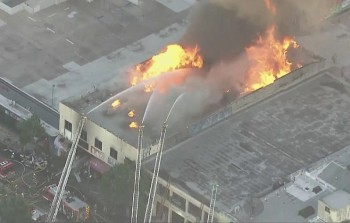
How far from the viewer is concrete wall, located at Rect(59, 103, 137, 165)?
128500mm

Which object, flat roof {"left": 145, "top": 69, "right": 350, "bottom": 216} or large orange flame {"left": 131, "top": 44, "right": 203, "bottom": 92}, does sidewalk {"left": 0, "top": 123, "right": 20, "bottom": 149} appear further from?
flat roof {"left": 145, "top": 69, "right": 350, "bottom": 216}

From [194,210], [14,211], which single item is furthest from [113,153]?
[14,211]

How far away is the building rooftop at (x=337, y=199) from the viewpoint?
396 ft

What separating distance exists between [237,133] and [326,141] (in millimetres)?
8088

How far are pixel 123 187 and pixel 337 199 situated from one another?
18.3 m

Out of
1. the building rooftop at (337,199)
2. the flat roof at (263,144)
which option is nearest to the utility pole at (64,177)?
the flat roof at (263,144)

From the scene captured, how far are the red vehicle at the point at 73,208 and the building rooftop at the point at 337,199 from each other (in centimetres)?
2113

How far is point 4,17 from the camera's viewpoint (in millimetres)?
155625

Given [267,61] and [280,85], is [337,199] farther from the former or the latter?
[267,61]

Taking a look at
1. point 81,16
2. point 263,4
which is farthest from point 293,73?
point 81,16

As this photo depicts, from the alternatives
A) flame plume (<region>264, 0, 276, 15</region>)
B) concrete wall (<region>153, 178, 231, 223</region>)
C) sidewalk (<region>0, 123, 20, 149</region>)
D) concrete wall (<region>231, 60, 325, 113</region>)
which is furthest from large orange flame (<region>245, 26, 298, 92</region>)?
sidewalk (<region>0, 123, 20, 149</region>)

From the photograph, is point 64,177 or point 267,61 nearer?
point 64,177

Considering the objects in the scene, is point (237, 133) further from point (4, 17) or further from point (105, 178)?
point (4, 17)

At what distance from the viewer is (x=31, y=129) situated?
13388 cm
